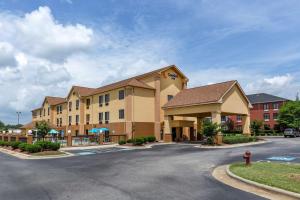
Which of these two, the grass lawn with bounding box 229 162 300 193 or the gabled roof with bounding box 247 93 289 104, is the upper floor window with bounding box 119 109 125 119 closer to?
the grass lawn with bounding box 229 162 300 193

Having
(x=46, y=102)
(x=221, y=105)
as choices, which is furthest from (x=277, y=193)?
(x=46, y=102)

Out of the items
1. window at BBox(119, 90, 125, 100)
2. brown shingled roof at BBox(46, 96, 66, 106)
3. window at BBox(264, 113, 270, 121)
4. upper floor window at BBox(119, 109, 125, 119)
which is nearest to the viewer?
upper floor window at BBox(119, 109, 125, 119)

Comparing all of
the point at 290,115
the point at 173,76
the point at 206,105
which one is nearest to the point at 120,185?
the point at 206,105

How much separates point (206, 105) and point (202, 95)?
8.72 ft

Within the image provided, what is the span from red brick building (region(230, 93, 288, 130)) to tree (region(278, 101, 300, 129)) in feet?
17.5

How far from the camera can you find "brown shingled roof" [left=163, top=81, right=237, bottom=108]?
123 feet

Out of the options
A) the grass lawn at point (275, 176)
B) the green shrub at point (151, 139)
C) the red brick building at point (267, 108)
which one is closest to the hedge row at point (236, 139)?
the green shrub at point (151, 139)

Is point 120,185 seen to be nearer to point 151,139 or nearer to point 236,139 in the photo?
point 236,139

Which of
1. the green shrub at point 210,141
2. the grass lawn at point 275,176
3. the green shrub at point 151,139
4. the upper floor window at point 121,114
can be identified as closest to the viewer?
the grass lawn at point 275,176

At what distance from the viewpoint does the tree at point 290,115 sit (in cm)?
7119

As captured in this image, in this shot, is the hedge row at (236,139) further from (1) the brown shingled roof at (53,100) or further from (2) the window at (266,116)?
(1) the brown shingled roof at (53,100)

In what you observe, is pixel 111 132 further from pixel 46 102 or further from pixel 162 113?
pixel 46 102

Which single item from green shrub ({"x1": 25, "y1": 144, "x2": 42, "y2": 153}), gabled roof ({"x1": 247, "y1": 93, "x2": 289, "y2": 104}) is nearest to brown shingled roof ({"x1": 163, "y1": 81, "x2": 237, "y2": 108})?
green shrub ({"x1": 25, "y1": 144, "x2": 42, "y2": 153})

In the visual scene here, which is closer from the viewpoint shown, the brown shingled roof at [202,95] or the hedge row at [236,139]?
the hedge row at [236,139]
